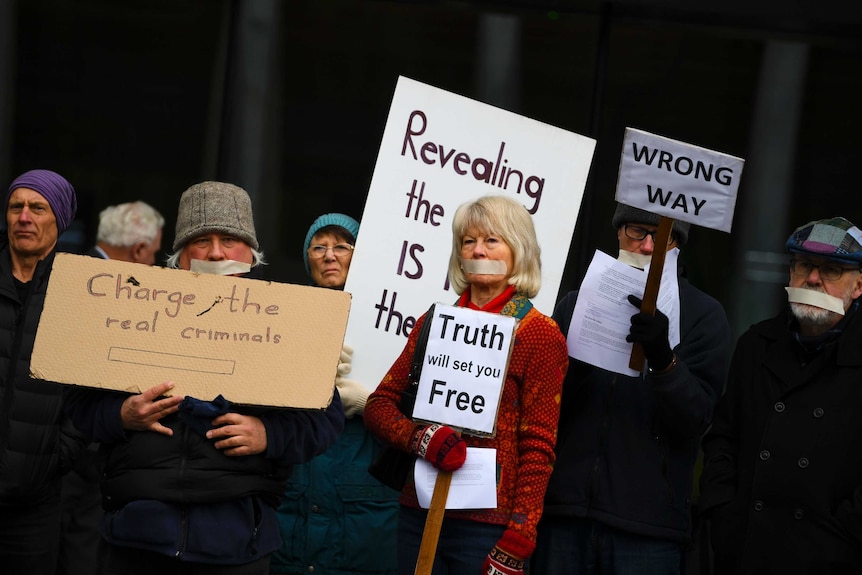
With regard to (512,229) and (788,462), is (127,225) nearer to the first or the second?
(512,229)

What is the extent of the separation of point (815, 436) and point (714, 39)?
3.32 meters

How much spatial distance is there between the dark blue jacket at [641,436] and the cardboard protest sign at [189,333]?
0.97 metres

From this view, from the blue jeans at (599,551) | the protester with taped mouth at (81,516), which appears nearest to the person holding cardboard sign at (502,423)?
the blue jeans at (599,551)

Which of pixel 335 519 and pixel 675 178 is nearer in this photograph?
pixel 675 178

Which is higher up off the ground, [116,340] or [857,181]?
[857,181]

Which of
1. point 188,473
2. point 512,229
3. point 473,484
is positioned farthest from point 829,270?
point 188,473

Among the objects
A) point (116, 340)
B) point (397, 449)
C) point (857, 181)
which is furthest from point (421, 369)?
point (857, 181)

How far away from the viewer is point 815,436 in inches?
163

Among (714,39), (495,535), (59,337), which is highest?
(714,39)

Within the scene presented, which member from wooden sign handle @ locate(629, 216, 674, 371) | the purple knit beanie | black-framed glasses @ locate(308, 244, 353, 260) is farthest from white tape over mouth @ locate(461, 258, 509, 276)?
the purple knit beanie

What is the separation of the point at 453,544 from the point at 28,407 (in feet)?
5.81

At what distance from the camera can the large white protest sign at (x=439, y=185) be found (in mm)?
4910

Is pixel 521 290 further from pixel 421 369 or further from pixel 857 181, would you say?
pixel 857 181

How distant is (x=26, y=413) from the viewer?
4.47 m
